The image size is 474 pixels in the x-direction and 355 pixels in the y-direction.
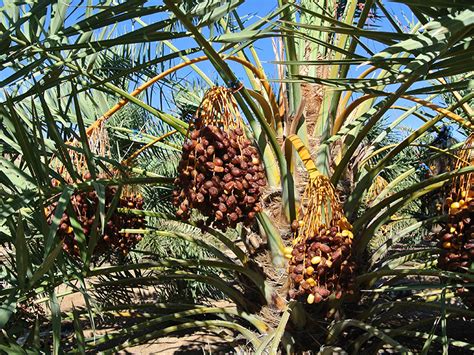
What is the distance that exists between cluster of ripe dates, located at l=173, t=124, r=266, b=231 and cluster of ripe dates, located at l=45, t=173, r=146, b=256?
33cm

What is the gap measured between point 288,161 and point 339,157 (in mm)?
337

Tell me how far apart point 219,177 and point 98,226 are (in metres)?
0.70

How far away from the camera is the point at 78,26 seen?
140 cm

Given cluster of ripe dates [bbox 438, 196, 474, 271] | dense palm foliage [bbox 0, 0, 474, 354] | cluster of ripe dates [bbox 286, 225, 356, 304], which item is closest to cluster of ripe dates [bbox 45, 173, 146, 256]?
dense palm foliage [bbox 0, 0, 474, 354]

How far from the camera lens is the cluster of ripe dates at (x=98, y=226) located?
76.9 inches

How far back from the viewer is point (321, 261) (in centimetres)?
166

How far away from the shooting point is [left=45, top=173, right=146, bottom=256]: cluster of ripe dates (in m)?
1.95

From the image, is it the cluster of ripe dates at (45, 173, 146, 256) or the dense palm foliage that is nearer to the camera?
the dense palm foliage

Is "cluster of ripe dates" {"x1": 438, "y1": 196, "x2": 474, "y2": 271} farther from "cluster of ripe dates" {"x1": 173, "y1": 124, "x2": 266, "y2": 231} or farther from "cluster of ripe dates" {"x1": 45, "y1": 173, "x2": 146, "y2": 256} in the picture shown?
"cluster of ripe dates" {"x1": 45, "y1": 173, "x2": 146, "y2": 256}

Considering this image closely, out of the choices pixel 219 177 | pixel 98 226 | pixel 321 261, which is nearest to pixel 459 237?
pixel 321 261

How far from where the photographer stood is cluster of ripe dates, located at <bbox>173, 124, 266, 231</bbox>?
5.19ft

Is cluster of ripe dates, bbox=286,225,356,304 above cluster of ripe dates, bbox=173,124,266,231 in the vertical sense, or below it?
below

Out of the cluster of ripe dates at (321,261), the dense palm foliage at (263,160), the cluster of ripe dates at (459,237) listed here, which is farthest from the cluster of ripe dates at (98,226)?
the cluster of ripe dates at (459,237)

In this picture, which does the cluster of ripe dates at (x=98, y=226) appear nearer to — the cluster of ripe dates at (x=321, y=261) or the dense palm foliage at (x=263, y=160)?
the dense palm foliage at (x=263, y=160)
